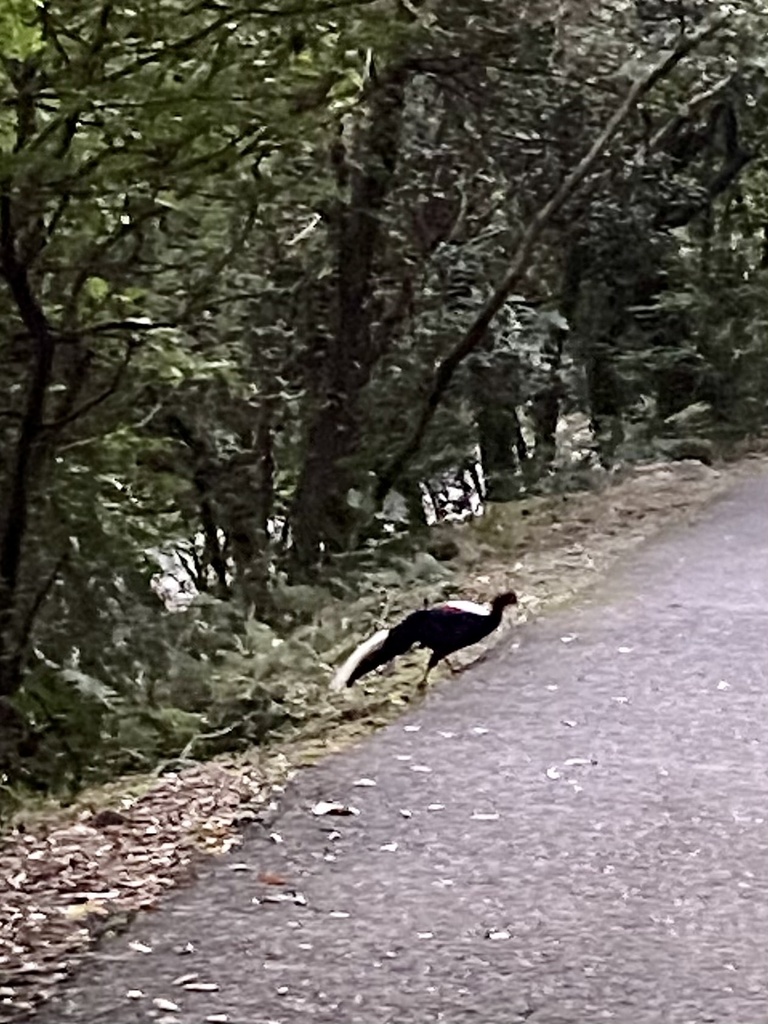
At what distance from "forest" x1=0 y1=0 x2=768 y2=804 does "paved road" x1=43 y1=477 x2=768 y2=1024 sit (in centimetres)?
126

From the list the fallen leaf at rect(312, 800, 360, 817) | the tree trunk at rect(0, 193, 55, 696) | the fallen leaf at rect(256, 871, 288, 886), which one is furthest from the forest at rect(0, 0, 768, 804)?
the fallen leaf at rect(256, 871, 288, 886)

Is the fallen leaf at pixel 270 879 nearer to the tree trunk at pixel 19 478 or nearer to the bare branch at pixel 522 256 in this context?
the tree trunk at pixel 19 478

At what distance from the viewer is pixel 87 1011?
14.6 feet

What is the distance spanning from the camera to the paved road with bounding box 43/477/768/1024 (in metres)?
4.53

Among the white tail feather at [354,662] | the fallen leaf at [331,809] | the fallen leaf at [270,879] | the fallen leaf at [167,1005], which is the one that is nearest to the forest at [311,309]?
the white tail feather at [354,662]

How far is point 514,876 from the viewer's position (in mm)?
5414

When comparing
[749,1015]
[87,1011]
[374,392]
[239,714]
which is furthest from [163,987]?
[374,392]

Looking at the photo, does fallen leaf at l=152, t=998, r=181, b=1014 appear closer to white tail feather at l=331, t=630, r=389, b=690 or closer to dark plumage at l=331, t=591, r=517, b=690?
dark plumage at l=331, t=591, r=517, b=690

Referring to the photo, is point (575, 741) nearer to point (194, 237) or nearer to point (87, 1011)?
point (87, 1011)

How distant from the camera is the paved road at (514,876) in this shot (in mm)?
4531

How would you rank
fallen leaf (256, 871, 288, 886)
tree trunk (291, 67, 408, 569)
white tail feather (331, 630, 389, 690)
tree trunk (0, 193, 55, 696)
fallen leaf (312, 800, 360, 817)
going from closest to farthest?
fallen leaf (256, 871, 288, 886), fallen leaf (312, 800, 360, 817), tree trunk (0, 193, 55, 696), white tail feather (331, 630, 389, 690), tree trunk (291, 67, 408, 569)

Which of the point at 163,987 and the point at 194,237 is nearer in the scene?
the point at 163,987

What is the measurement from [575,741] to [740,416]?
11527mm

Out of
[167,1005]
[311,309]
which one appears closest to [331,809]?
[167,1005]
